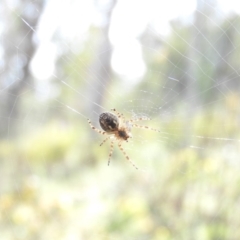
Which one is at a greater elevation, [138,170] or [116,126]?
[138,170]

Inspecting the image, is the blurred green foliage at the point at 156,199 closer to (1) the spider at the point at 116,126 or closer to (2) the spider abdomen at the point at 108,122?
(1) the spider at the point at 116,126

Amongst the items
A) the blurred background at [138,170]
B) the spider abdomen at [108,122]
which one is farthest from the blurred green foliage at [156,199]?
the spider abdomen at [108,122]

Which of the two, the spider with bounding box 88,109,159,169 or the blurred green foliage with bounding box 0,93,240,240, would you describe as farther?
the blurred green foliage with bounding box 0,93,240,240

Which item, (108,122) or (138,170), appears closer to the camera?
(108,122)

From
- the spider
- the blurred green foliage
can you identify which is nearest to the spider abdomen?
the spider

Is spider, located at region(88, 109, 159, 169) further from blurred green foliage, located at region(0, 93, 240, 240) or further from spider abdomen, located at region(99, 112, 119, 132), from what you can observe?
blurred green foliage, located at region(0, 93, 240, 240)

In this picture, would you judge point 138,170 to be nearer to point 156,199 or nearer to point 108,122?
point 156,199

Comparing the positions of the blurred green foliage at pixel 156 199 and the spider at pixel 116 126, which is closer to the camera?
the spider at pixel 116 126

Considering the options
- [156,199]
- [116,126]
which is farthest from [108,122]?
[156,199]
